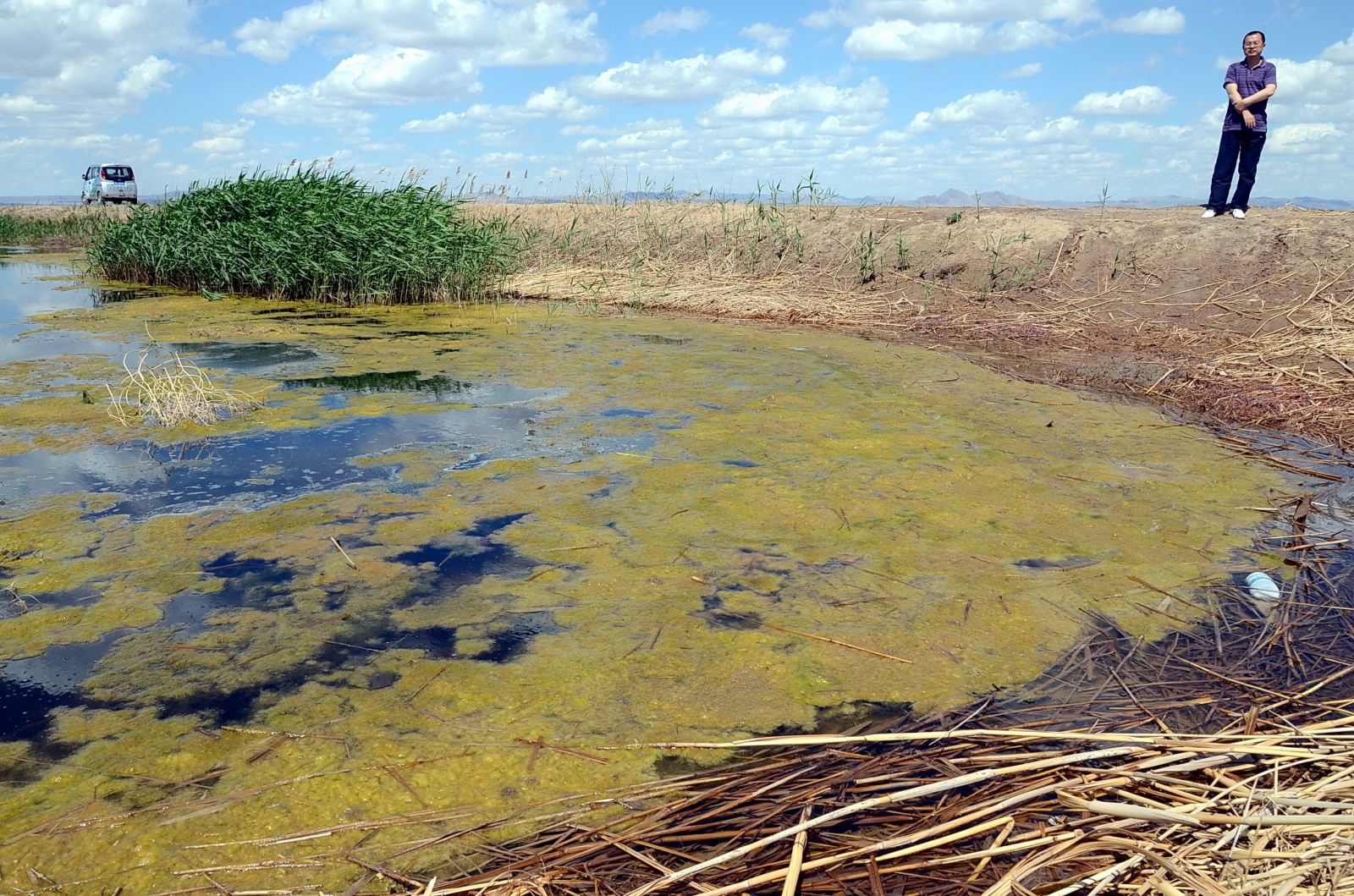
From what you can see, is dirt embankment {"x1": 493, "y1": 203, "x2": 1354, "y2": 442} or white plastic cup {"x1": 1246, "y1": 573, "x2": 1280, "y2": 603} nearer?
white plastic cup {"x1": 1246, "y1": 573, "x2": 1280, "y2": 603}

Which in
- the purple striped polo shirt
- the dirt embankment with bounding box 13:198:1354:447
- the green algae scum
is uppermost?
the purple striped polo shirt

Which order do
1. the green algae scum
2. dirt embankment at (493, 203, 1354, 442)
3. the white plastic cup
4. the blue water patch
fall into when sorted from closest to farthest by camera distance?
the green algae scum
the white plastic cup
dirt embankment at (493, 203, 1354, 442)
the blue water patch

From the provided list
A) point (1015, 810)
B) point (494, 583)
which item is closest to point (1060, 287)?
point (494, 583)

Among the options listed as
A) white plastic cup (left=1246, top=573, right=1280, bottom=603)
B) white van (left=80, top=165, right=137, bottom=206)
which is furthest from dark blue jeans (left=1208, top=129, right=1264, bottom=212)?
white van (left=80, top=165, right=137, bottom=206)

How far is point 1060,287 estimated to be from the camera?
7434 millimetres

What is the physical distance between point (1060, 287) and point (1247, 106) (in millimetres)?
1733

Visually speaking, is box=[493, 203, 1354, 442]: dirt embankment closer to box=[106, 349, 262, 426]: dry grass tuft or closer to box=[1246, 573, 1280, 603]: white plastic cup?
box=[1246, 573, 1280, 603]: white plastic cup

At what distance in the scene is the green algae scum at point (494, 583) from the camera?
180 cm

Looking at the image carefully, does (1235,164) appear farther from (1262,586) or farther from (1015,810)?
(1015,810)

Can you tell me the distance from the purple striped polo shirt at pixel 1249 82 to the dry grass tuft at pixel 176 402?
682 centimetres

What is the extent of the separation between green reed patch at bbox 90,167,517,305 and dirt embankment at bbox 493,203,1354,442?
1.18 metres

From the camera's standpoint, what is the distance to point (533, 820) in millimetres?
1699

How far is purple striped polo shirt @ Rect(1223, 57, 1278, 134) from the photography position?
6.46 m

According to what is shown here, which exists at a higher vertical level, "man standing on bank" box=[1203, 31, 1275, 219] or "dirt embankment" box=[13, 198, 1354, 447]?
"man standing on bank" box=[1203, 31, 1275, 219]
